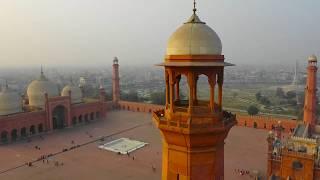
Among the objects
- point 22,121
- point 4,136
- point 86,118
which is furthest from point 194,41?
point 86,118

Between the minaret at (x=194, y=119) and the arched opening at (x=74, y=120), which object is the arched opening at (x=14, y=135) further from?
the minaret at (x=194, y=119)

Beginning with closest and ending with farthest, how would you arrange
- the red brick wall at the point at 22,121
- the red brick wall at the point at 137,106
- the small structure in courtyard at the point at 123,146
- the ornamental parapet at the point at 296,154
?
the ornamental parapet at the point at 296,154, the small structure in courtyard at the point at 123,146, the red brick wall at the point at 22,121, the red brick wall at the point at 137,106

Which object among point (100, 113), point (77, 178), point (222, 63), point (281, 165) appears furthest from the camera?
point (100, 113)

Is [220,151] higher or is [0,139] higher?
[220,151]

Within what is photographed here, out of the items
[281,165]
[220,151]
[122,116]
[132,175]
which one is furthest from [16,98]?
[220,151]

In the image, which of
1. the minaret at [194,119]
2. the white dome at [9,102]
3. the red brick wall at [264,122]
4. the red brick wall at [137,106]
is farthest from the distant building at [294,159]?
the white dome at [9,102]

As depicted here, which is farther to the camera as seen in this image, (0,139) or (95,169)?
(0,139)

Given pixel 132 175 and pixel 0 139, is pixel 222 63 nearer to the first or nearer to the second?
pixel 132 175
